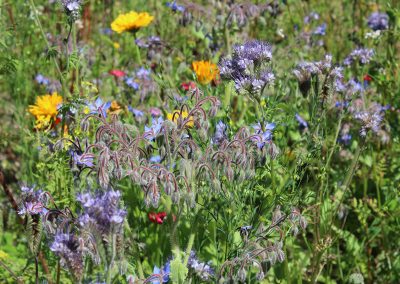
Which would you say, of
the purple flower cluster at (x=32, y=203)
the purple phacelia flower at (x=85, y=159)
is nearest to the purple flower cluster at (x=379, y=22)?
the purple phacelia flower at (x=85, y=159)

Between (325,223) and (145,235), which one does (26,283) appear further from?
(325,223)

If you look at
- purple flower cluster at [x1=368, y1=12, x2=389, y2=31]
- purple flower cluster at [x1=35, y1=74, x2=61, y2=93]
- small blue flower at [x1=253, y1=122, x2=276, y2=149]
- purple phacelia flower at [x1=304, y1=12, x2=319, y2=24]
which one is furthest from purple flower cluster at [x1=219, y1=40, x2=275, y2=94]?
purple phacelia flower at [x1=304, y1=12, x2=319, y2=24]

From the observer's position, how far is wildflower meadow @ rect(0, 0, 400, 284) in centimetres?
Answer: 211

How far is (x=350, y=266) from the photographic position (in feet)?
10.8

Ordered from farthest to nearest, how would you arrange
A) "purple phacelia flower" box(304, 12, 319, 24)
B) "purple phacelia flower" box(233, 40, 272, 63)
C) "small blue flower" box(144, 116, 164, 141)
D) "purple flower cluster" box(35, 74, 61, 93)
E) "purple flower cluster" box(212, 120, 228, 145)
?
"purple phacelia flower" box(304, 12, 319, 24)
"purple flower cluster" box(35, 74, 61, 93)
"purple flower cluster" box(212, 120, 228, 145)
"purple phacelia flower" box(233, 40, 272, 63)
"small blue flower" box(144, 116, 164, 141)

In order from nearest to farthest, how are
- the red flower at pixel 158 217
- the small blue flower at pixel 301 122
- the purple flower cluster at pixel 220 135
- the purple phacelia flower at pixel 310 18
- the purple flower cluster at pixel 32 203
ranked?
1. the purple flower cluster at pixel 32 203
2. the purple flower cluster at pixel 220 135
3. the red flower at pixel 158 217
4. the small blue flower at pixel 301 122
5. the purple phacelia flower at pixel 310 18

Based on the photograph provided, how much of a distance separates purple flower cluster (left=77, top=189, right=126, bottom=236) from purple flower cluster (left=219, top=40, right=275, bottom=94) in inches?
38.7

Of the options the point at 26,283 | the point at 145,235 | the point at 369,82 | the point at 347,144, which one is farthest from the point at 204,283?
the point at 369,82

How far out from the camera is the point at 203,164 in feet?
6.84

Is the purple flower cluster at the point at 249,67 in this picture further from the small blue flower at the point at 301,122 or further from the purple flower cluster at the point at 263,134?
the small blue flower at the point at 301,122

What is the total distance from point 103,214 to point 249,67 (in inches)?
41.4

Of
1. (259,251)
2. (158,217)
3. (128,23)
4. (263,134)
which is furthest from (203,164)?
→ (128,23)

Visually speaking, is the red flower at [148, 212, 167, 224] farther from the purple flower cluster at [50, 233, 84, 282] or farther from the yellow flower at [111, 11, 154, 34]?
the yellow flower at [111, 11, 154, 34]

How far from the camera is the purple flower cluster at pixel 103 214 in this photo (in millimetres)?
1545
